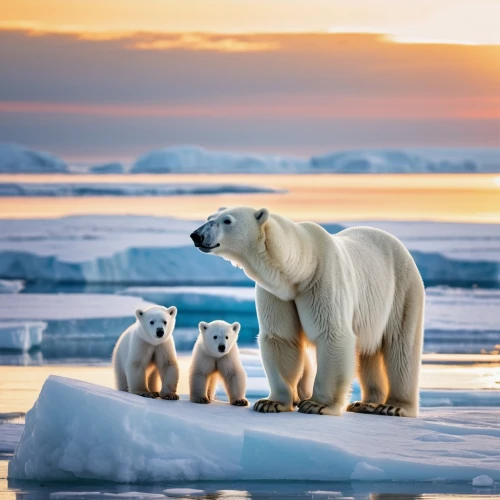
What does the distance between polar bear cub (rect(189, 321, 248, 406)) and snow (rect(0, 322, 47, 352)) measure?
7.98 metres

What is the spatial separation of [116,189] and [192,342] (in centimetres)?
2226

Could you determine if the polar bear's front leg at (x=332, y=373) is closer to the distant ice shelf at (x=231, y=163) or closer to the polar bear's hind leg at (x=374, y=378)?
the polar bear's hind leg at (x=374, y=378)

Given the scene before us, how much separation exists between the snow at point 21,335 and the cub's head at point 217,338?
808 centimetres

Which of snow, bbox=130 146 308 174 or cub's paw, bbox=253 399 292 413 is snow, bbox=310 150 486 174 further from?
cub's paw, bbox=253 399 292 413

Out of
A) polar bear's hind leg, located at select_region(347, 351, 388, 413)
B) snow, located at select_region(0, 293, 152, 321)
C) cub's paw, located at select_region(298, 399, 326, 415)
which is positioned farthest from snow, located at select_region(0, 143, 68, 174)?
cub's paw, located at select_region(298, 399, 326, 415)

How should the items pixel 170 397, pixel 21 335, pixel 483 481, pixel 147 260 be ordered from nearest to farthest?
pixel 483 481 → pixel 170 397 → pixel 21 335 → pixel 147 260

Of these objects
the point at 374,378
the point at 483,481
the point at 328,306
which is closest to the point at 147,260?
the point at 374,378

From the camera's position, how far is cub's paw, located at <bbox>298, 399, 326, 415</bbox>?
6.77m

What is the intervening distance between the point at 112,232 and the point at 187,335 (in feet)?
36.5

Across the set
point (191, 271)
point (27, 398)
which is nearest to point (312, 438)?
point (27, 398)

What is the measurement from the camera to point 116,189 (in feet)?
121

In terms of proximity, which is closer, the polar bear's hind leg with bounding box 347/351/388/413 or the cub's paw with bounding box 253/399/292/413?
the cub's paw with bounding box 253/399/292/413

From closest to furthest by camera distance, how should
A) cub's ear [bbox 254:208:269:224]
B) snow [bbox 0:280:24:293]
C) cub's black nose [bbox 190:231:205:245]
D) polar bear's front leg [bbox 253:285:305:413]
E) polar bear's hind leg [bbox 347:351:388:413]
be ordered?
cub's black nose [bbox 190:231:205:245] < cub's ear [bbox 254:208:269:224] < polar bear's front leg [bbox 253:285:305:413] < polar bear's hind leg [bbox 347:351:388:413] < snow [bbox 0:280:24:293]

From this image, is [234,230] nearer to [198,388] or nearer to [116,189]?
[198,388]
